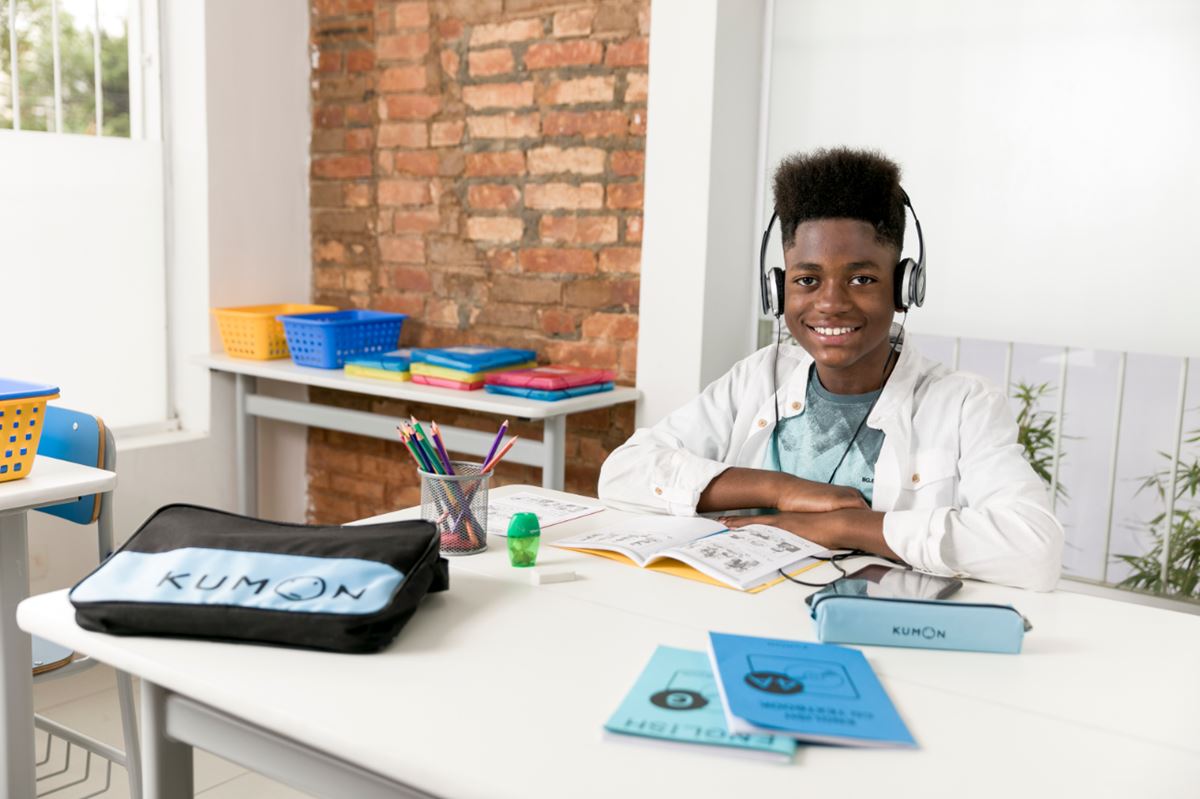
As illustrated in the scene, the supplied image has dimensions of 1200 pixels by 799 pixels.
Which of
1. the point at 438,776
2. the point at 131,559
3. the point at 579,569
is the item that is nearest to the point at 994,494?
the point at 579,569

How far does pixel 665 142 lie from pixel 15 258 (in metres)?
1.86

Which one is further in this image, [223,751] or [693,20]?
[693,20]

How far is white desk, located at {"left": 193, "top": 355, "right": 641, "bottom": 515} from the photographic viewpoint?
2.73 metres

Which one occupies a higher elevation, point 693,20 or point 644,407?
point 693,20

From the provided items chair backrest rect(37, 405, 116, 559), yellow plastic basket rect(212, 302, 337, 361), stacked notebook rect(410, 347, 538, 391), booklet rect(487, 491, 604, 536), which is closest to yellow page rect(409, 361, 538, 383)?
stacked notebook rect(410, 347, 538, 391)

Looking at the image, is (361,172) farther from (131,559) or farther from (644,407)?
(131,559)

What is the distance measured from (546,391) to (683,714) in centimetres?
180

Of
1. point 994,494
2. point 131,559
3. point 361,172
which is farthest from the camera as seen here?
point 361,172

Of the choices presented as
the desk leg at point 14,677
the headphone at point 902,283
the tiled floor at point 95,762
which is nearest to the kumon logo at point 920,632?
the headphone at point 902,283

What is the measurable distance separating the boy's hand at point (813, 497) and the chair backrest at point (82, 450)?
4.14 ft

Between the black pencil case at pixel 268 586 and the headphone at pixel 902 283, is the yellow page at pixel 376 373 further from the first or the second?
the black pencil case at pixel 268 586

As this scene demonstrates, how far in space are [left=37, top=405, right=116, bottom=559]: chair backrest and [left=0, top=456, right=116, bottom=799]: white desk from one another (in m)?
0.15

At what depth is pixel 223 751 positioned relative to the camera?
1113mm

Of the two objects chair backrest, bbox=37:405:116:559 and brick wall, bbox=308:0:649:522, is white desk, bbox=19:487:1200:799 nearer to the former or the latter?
chair backrest, bbox=37:405:116:559
